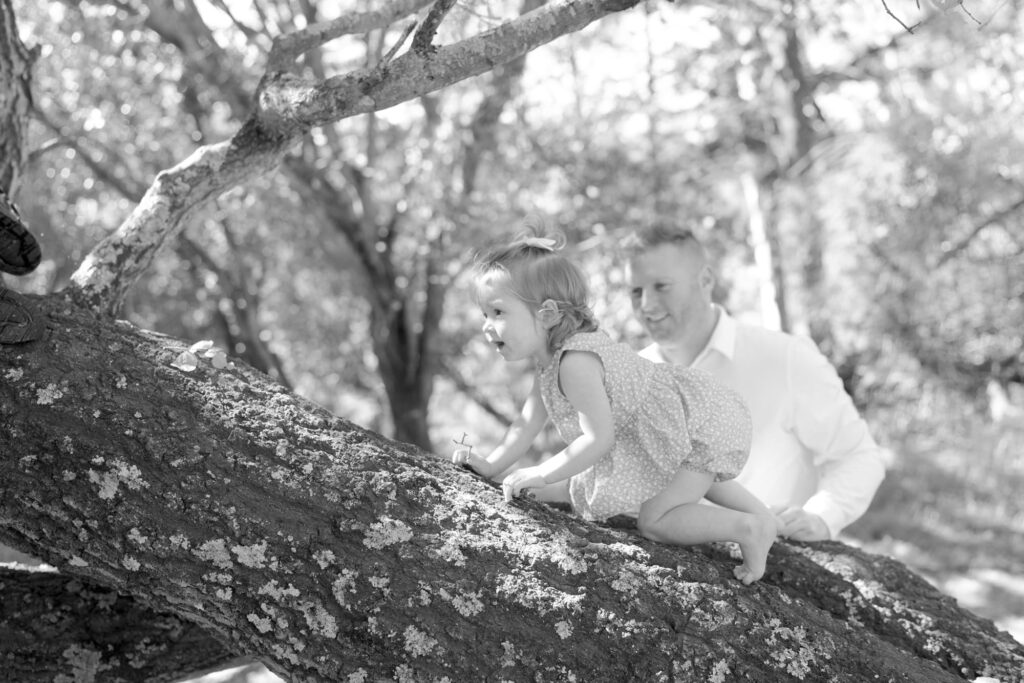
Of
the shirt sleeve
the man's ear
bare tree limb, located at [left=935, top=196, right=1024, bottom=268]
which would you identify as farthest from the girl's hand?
bare tree limb, located at [left=935, top=196, right=1024, bottom=268]

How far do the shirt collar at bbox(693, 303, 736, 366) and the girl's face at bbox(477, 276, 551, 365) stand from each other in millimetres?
1187

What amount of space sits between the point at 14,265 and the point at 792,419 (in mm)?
2611

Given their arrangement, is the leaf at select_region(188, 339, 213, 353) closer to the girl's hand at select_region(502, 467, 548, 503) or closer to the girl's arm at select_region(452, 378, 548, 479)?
the girl's arm at select_region(452, 378, 548, 479)

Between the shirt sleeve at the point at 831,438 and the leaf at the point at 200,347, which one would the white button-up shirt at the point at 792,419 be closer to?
the shirt sleeve at the point at 831,438

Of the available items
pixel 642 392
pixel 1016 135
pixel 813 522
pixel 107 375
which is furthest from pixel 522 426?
pixel 1016 135

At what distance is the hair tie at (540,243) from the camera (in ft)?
8.97

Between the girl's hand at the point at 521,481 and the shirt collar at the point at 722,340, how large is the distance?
1451 mm

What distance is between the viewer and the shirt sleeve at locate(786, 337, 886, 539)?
334 centimetres

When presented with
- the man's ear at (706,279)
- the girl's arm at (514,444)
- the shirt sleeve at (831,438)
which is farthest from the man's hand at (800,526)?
the man's ear at (706,279)

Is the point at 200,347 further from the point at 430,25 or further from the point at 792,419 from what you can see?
the point at 792,419

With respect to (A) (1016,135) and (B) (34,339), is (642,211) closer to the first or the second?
(A) (1016,135)

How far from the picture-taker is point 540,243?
9.00 ft

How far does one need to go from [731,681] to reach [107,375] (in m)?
1.53

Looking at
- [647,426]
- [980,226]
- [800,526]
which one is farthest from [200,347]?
[980,226]
